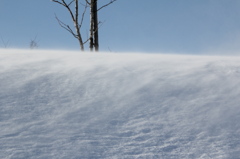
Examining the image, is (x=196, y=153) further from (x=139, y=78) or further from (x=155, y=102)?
(x=139, y=78)

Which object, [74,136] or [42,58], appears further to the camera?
[42,58]

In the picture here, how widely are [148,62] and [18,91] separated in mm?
567

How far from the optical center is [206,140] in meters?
0.86

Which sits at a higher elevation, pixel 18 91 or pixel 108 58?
pixel 108 58

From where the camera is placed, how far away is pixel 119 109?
0.99 m

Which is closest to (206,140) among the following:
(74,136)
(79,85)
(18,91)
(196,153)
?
(196,153)

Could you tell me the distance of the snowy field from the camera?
813 millimetres

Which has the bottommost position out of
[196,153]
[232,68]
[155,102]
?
[196,153]

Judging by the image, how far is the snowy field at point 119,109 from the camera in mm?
813

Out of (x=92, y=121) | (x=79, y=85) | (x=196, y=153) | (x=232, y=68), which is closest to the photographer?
(x=196, y=153)

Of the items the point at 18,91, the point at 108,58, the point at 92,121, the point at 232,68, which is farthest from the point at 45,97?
the point at 232,68

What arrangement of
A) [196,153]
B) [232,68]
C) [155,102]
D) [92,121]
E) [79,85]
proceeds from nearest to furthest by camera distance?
[196,153], [92,121], [155,102], [79,85], [232,68]

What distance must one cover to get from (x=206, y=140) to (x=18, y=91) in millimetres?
632

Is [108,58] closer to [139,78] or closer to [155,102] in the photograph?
[139,78]
